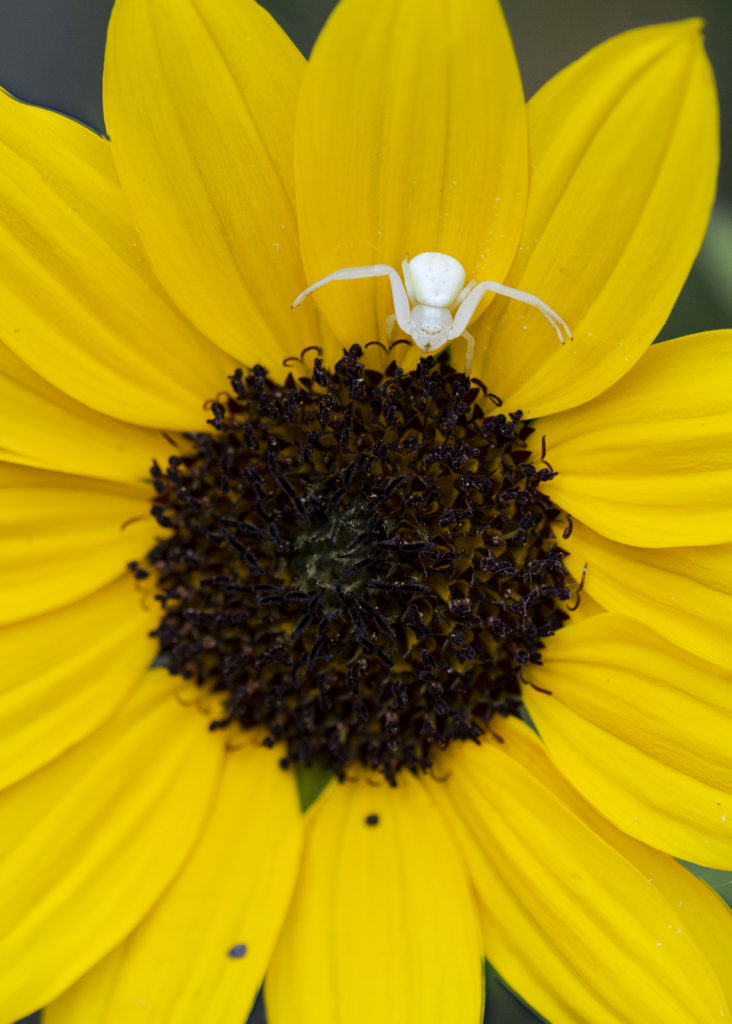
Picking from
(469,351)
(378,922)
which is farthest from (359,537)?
(378,922)

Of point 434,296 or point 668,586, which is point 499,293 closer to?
point 434,296

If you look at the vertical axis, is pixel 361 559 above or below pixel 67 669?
below

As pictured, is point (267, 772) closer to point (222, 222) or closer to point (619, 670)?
point (619, 670)

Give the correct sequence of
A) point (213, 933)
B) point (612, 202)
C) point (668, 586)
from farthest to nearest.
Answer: point (213, 933), point (668, 586), point (612, 202)

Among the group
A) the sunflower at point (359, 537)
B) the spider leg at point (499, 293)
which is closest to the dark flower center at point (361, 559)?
the sunflower at point (359, 537)

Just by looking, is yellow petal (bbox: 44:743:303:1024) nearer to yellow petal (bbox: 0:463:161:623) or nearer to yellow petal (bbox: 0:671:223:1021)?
yellow petal (bbox: 0:671:223:1021)

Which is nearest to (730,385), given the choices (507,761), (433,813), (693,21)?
(693,21)

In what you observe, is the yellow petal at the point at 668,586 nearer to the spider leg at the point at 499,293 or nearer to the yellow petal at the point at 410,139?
the spider leg at the point at 499,293
